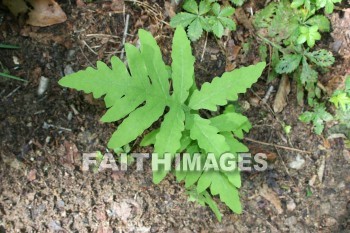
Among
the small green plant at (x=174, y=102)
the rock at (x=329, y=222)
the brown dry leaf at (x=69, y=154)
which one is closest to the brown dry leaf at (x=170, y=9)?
the small green plant at (x=174, y=102)

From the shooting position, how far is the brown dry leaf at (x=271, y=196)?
3.36 metres

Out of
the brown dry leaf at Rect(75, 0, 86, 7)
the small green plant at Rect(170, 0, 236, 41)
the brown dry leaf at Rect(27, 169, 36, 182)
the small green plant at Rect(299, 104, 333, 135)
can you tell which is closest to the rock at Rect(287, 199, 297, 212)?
the small green plant at Rect(299, 104, 333, 135)

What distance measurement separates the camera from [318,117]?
140 inches

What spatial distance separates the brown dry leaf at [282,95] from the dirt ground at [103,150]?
0.06 m

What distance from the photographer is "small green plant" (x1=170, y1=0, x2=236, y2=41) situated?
3320mm

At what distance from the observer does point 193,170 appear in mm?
2984

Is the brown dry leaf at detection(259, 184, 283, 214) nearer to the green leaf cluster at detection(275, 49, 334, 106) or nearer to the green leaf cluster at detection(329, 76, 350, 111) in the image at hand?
the green leaf cluster at detection(275, 49, 334, 106)

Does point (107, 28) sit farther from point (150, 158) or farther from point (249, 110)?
point (249, 110)

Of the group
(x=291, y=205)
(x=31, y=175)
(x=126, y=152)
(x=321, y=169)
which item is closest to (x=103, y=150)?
(x=126, y=152)

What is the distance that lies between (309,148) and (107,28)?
1922 mm

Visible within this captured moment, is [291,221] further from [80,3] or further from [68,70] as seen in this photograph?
[80,3]

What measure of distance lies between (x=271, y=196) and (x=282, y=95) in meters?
0.85

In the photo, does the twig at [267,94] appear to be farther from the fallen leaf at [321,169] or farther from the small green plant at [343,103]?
the fallen leaf at [321,169]

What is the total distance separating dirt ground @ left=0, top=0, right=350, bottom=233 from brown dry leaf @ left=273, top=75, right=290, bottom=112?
6 cm
